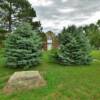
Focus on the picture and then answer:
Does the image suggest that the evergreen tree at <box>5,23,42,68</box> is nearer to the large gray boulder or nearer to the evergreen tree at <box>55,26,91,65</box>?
the evergreen tree at <box>55,26,91,65</box>

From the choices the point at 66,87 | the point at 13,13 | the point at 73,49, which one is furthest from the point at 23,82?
the point at 13,13

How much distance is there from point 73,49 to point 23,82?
6677 mm

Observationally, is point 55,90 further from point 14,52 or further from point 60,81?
point 14,52

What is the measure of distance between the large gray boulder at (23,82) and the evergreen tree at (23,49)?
3.52 meters

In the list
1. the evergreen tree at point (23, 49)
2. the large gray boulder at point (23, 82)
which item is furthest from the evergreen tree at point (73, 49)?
the large gray boulder at point (23, 82)

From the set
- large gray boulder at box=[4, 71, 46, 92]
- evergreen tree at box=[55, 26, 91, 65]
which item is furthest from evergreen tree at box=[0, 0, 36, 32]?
large gray boulder at box=[4, 71, 46, 92]

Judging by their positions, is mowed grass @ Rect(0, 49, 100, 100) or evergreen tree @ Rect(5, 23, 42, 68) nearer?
mowed grass @ Rect(0, 49, 100, 100)

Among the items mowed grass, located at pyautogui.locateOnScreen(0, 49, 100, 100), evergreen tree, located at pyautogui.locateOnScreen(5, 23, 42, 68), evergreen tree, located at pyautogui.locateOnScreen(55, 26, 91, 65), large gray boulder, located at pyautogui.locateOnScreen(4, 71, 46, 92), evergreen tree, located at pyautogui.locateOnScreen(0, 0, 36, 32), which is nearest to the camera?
mowed grass, located at pyautogui.locateOnScreen(0, 49, 100, 100)

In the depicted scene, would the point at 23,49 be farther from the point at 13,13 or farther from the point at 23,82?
the point at 13,13

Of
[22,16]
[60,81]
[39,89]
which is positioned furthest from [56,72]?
[22,16]

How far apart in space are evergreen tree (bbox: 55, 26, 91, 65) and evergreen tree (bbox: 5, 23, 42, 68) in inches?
77.2

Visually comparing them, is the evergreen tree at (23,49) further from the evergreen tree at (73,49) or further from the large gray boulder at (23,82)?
the large gray boulder at (23,82)

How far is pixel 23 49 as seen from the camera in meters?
14.6

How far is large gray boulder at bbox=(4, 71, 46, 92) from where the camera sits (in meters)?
10.4
